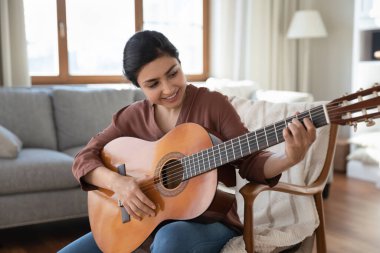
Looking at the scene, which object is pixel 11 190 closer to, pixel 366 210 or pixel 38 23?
pixel 38 23

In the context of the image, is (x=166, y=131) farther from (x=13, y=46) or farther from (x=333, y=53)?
(x=333, y=53)

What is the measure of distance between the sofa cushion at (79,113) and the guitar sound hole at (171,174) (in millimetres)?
1908

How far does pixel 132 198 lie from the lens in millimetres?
1361

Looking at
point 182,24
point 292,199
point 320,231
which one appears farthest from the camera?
point 182,24

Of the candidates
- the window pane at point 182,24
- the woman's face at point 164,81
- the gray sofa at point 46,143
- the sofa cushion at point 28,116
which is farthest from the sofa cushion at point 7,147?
the window pane at point 182,24

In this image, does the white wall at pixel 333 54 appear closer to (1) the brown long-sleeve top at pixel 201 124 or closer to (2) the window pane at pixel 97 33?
(2) the window pane at pixel 97 33

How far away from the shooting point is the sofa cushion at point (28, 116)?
296cm

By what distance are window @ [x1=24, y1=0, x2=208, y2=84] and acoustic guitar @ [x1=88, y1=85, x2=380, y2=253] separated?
2.53 m

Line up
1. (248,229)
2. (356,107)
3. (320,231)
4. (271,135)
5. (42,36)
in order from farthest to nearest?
(42,36)
(320,231)
(248,229)
(271,135)
(356,107)

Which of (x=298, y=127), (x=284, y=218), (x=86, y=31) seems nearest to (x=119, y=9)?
(x=86, y=31)

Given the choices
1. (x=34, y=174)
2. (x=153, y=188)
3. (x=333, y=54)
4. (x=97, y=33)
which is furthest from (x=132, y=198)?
(x=333, y=54)

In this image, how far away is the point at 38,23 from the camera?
3748 mm

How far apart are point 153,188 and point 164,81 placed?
321 millimetres

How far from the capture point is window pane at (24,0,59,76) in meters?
3.71
